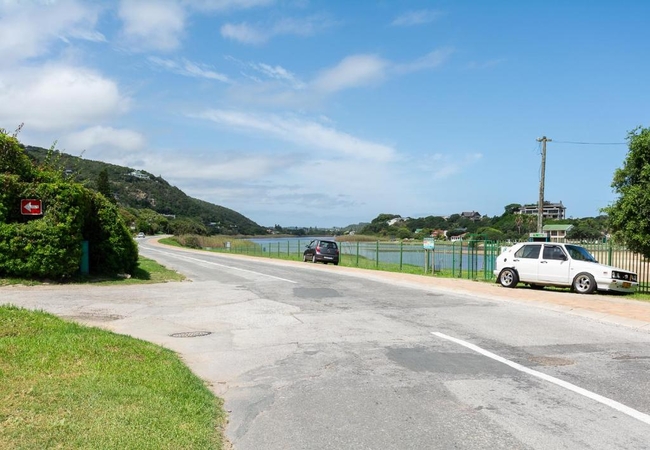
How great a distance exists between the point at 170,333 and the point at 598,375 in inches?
279

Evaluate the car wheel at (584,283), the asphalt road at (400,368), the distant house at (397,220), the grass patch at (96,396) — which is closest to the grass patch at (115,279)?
the asphalt road at (400,368)

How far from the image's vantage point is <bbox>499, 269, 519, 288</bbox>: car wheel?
18438mm

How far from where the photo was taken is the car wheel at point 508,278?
726 inches

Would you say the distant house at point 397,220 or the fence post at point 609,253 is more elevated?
the distant house at point 397,220

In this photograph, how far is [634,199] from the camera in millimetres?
16219

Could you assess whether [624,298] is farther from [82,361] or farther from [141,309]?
[82,361]

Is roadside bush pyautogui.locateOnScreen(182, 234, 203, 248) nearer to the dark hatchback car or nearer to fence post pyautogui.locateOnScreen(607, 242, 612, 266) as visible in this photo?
the dark hatchback car

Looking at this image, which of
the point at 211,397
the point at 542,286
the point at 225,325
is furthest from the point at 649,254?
the point at 211,397

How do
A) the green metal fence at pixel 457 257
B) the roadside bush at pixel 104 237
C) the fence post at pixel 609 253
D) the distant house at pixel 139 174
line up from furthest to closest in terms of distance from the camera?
the distant house at pixel 139 174 < the roadside bush at pixel 104 237 < the green metal fence at pixel 457 257 < the fence post at pixel 609 253

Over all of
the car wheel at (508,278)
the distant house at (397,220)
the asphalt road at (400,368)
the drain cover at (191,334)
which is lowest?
the drain cover at (191,334)

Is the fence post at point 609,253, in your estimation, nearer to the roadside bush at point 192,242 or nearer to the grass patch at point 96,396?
the grass patch at point 96,396

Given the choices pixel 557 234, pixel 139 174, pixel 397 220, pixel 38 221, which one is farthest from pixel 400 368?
pixel 139 174

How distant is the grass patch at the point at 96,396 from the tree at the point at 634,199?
47.9 ft

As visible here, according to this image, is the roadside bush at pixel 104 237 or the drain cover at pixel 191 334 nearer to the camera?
the drain cover at pixel 191 334
